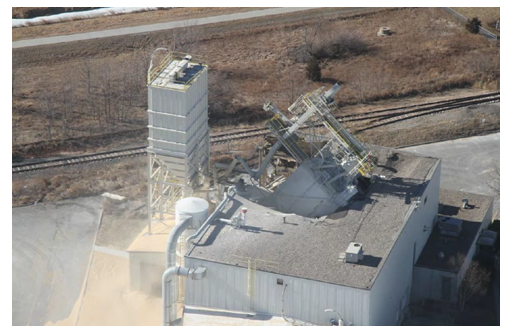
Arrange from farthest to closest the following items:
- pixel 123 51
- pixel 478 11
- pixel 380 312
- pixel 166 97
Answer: pixel 478 11, pixel 123 51, pixel 166 97, pixel 380 312

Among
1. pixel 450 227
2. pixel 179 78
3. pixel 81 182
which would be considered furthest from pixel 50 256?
pixel 450 227

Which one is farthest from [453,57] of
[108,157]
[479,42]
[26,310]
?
[26,310]

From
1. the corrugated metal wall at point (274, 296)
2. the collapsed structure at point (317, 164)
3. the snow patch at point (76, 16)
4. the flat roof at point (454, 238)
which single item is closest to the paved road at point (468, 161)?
the flat roof at point (454, 238)

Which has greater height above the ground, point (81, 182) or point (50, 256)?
point (81, 182)

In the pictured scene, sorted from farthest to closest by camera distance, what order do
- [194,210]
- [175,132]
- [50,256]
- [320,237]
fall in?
[50,256], [175,132], [194,210], [320,237]

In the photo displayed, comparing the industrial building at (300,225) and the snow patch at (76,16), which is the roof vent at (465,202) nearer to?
the industrial building at (300,225)

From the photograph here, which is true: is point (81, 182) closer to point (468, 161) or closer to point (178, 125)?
point (178, 125)

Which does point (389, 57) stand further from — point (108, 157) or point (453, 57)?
point (108, 157)
